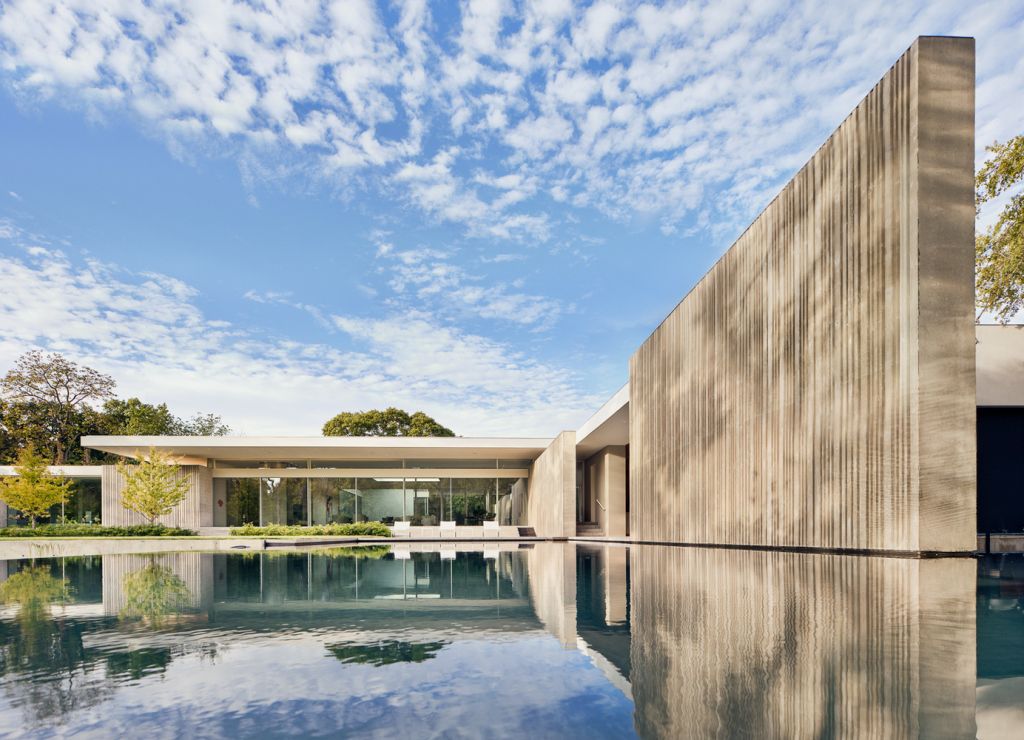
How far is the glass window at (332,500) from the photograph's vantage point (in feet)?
90.5

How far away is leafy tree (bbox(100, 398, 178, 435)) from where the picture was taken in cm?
3781

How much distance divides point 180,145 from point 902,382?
21172 millimetres

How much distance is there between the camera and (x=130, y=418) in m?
38.7

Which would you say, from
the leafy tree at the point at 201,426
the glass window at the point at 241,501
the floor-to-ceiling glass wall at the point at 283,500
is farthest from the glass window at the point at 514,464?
the leafy tree at the point at 201,426

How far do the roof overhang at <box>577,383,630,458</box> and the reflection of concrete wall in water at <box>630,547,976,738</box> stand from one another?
36.3ft

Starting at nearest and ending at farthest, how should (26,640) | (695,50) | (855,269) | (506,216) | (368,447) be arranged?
(26,640) → (855,269) → (695,50) → (368,447) → (506,216)

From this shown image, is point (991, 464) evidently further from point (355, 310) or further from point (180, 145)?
point (355, 310)

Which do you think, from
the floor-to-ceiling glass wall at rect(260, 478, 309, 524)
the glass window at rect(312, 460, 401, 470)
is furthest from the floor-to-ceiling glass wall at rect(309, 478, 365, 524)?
the glass window at rect(312, 460, 401, 470)

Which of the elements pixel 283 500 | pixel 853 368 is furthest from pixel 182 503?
pixel 853 368

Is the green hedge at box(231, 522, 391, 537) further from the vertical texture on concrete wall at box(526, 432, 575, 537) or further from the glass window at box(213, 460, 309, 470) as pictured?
the vertical texture on concrete wall at box(526, 432, 575, 537)

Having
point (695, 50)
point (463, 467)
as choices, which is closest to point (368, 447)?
point (463, 467)

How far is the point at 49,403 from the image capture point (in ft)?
117

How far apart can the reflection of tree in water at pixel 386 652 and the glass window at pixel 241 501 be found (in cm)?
2585

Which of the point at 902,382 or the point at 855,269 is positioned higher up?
the point at 855,269
